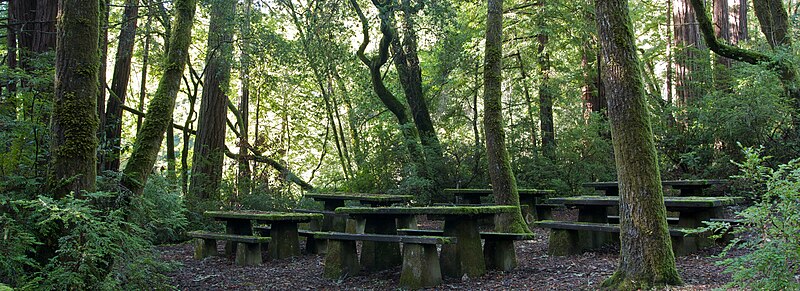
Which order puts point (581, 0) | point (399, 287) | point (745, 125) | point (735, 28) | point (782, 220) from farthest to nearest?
point (735, 28)
point (581, 0)
point (745, 125)
point (399, 287)
point (782, 220)

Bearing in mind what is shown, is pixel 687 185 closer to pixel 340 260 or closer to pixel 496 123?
pixel 496 123

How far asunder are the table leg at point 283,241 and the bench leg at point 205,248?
0.97m

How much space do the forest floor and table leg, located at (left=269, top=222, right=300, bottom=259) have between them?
15cm

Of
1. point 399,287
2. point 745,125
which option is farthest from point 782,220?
point 745,125

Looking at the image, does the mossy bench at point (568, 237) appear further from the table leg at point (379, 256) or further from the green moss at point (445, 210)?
the table leg at point (379, 256)

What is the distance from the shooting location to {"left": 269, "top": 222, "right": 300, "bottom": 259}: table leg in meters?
8.96

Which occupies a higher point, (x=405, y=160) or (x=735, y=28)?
(x=735, y=28)

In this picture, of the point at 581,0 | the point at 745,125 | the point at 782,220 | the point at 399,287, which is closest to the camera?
the point at 782,220

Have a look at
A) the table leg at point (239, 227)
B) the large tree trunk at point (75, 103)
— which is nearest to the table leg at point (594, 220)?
the table leg at point (239, 227)

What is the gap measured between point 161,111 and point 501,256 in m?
4.15

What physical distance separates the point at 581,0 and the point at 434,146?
4.61m

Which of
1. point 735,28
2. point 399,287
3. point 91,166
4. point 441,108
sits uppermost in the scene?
point 735,28

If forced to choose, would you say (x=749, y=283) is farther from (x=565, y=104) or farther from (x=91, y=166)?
(x=565, y=104)

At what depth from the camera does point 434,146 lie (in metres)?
14.3
